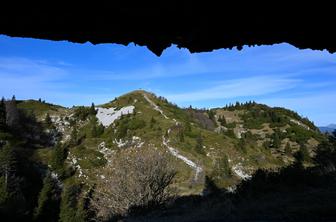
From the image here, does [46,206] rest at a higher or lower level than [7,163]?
lower

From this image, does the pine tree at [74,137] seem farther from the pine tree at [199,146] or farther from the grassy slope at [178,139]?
the pine tree at [199,146]

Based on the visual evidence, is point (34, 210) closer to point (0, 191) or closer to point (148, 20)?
point (0, 191)

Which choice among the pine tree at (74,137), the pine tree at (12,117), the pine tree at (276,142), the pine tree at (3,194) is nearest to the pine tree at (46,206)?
the pine tree at (3,194)

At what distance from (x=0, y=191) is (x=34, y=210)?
6.23 m

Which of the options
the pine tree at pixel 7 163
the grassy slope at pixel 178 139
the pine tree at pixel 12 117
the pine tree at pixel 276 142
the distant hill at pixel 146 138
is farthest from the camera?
the pine tree at pixel 276 142

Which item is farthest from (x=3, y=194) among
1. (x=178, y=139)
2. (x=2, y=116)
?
(x=178, y=139)

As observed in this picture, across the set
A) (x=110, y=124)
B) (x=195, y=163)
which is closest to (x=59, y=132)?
(x=110, y=124)

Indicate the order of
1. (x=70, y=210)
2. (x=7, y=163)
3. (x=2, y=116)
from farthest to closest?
1. (x=2, y=116)
2. (x=7, y=163)
3. (x=70, y=210)

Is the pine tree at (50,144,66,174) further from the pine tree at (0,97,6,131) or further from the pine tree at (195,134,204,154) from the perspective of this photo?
the pine tree at (195,134,204,154)

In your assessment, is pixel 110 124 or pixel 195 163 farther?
pixel 110 124

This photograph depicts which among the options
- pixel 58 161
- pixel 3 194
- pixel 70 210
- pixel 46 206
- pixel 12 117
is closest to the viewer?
pixel 3 194

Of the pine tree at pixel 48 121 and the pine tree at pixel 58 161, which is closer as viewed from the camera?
the pine tree at pixel 58 161

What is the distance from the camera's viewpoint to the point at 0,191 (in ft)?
179

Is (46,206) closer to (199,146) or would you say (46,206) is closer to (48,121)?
(199,146)
